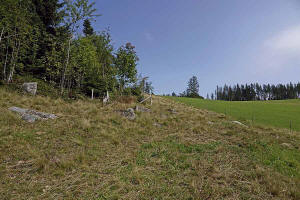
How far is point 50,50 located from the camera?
1636 cm

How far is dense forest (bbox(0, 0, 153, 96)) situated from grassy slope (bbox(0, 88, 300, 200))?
11077 millimetres

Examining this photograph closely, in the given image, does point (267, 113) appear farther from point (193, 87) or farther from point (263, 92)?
point (263, 92)

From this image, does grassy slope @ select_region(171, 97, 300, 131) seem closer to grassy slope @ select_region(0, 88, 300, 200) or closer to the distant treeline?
grassy slope @ select_region(0, 88, 300, 200)

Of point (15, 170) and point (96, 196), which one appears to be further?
point (15, 170)

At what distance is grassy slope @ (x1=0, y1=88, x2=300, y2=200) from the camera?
2.88 meters

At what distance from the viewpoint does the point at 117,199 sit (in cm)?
268

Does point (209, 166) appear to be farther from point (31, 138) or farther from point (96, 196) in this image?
point (31, 138)

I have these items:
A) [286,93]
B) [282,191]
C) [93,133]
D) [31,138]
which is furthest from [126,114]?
[286,93]

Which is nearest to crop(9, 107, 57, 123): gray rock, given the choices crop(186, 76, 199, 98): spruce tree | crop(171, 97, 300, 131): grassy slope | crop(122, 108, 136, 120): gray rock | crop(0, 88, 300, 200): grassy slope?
crop(0, 88, 300, 200): grassy slope

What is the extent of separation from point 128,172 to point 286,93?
13348cm

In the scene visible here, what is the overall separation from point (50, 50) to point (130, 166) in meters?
19.4

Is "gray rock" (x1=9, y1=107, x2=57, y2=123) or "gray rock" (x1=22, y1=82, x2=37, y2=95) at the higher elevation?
"gray rock" (x1=22, y1=82, x2=37, y2=95)

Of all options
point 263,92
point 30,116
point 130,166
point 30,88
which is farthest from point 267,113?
point 263,92

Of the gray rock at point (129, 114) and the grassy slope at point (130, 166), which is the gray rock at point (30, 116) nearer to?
the grassy slope at point (130, 166)
